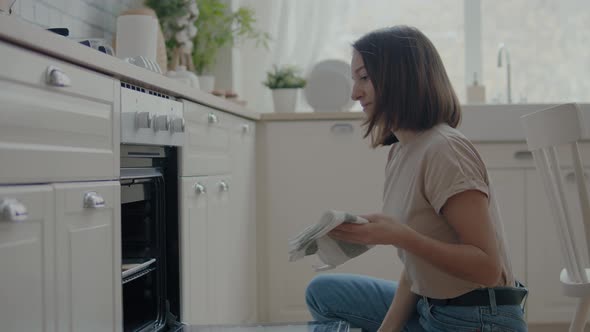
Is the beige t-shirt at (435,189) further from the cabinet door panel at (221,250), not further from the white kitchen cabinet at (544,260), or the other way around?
the white kitchen cabinet at (544,260)

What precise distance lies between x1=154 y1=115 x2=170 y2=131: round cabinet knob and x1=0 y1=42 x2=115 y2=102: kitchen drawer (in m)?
0.26

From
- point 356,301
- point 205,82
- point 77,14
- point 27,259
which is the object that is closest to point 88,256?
point 27,259

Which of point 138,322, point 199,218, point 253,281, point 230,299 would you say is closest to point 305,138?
point 253,281

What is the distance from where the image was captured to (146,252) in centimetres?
173

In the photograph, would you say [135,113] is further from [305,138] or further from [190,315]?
[305,138]

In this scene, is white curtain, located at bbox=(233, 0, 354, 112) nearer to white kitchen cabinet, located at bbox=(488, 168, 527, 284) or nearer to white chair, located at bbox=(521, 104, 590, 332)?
white kitchen cabinet, located at bbox=(488, 168, 527, 284)

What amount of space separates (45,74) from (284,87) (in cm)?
240

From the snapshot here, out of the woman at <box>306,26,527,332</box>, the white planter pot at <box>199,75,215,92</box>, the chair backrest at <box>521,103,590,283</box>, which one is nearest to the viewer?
the woman at <box>306,26,527,332</box>

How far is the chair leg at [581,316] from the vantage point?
1.81 meters

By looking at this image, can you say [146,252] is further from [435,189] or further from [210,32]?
[210,32]

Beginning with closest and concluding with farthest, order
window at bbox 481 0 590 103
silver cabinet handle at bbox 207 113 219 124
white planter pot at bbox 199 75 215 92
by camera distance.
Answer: silver cabinet handle at bbox 207 113 219 124
white planter pot at bbox 199 75 215 92
window at bbox 481 0 590 103

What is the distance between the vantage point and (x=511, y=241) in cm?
310

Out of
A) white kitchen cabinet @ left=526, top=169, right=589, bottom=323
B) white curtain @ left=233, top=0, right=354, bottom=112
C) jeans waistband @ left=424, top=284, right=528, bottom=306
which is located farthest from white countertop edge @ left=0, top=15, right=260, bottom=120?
white curtain @ left=233, top=0, right=354, bottom=112

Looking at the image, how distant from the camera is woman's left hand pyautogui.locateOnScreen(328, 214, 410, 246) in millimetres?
1338
